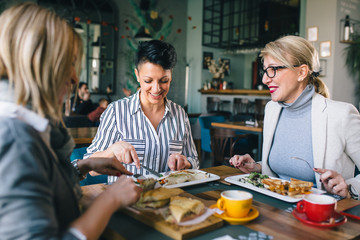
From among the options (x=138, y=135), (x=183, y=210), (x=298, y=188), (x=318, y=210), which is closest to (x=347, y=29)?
(x=138, y=135)

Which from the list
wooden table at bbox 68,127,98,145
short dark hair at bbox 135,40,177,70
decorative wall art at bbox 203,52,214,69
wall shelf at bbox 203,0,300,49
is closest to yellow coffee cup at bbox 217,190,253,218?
short dark hair at bbox 135,40,177,70

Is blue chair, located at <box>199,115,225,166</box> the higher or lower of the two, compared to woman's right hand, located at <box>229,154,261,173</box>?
lower

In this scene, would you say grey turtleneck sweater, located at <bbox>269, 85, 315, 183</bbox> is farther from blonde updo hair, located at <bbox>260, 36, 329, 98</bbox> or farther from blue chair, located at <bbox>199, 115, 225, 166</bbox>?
blue chair, located at <bbox>199, 115, 225, 166</bbox>

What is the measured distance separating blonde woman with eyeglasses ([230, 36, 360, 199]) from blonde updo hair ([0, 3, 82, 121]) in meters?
1.23

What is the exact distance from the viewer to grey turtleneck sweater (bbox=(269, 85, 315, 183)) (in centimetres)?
185

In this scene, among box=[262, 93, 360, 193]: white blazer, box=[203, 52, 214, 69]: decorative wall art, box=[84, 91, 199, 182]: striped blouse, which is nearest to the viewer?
box=[262, 93, 360, 193]: white blazer

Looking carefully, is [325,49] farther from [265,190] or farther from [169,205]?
[169,205]

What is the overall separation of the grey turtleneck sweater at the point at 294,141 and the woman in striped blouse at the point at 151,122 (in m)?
0.52

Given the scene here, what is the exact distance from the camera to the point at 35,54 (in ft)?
2.59

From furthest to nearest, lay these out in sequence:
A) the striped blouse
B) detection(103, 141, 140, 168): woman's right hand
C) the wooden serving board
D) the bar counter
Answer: the bar counter
the striped blouse
detection(103, 141, 140, 168): woman's right hand
the wooden serving board

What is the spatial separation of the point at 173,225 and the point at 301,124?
1.23 m

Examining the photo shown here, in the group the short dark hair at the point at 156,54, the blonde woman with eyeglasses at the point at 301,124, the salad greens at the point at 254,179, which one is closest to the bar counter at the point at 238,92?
the blonde woman with eyeglasses at the point at 301,124

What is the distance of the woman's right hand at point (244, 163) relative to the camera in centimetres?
183

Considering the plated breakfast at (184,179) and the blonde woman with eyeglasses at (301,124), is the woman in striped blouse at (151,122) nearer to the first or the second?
the plated breakfast at (184,179)
